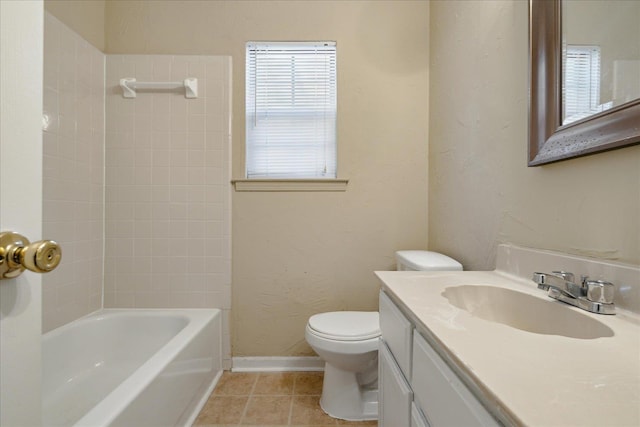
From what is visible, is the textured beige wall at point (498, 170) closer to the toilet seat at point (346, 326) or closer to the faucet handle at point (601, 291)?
the faucet handle at point (601, 291)

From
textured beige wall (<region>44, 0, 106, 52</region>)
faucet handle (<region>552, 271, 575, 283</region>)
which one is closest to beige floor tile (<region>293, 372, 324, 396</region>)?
faucet handle (<region>552, 271, 575, 283</region>)

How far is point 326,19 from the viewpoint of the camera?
1914 mm

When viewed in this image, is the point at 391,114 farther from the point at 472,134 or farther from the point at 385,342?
the point at 385,342

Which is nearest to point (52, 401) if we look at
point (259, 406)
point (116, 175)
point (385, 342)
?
point (259, 406)

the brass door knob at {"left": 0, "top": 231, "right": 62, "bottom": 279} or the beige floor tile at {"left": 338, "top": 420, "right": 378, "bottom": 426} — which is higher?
the brass door knob at {"left": 0, "top": 231, "right": 62, "bottom": 279}

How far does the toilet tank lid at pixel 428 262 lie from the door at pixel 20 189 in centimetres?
129

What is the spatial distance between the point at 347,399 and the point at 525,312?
1033 mm

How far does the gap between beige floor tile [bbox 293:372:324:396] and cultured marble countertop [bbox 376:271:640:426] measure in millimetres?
1264

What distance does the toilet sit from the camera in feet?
4.57

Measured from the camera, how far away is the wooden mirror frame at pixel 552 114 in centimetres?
72

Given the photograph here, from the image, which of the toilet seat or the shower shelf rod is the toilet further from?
the shower shelf rod

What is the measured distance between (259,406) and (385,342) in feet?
3.12

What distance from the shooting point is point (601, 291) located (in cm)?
66

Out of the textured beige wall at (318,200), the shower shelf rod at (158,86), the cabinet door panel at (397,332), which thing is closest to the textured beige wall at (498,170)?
the textured beige wall at (318,200)
